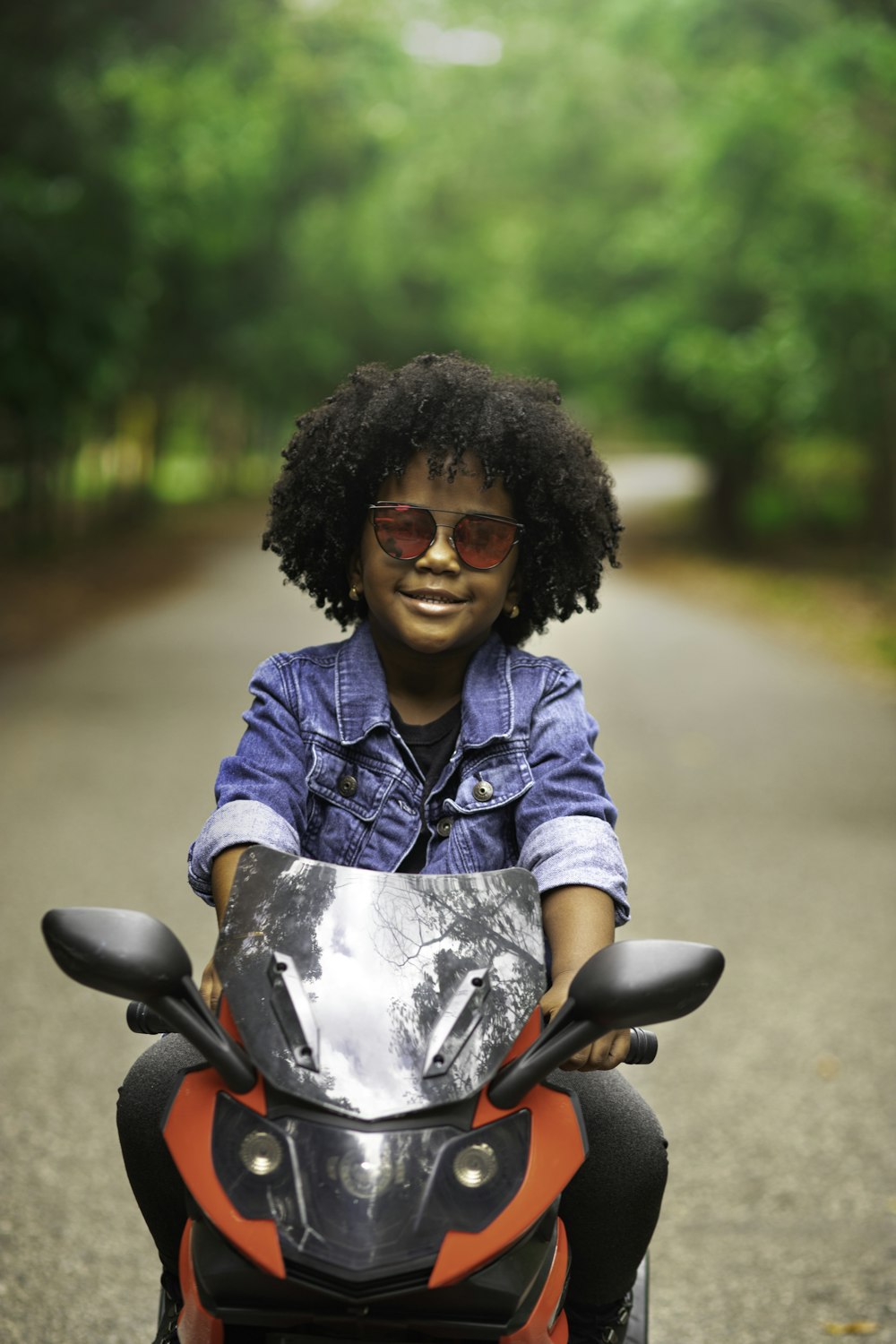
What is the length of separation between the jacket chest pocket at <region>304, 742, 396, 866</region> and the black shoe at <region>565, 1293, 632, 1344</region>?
0.75m

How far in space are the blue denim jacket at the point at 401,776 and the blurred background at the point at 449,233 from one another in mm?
3264

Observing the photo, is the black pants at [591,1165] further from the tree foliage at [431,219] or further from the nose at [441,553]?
the tree foliage at [431,219]

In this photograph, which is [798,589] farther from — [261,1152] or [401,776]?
[261,1152]

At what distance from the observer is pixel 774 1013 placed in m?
4.95

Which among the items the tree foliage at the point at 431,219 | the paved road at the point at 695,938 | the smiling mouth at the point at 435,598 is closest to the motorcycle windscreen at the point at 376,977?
the smiling mouth at the point at 435,598

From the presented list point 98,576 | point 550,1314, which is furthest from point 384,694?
point 98,576

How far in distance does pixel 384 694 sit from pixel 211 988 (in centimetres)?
63

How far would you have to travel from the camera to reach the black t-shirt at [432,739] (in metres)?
2.39

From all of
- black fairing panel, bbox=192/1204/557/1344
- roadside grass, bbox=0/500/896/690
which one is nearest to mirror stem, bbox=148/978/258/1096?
black fairing panel, bbox=192/1204/557/1344

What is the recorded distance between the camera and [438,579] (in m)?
2.33

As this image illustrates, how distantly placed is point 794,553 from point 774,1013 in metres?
21.1

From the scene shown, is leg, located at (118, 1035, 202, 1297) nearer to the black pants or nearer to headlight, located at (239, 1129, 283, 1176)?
the black pants

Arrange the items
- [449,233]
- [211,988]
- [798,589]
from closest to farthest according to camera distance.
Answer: [211,988] < [798,589] < [449,233]

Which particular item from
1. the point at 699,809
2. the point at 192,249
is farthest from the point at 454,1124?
the point at 192,249
